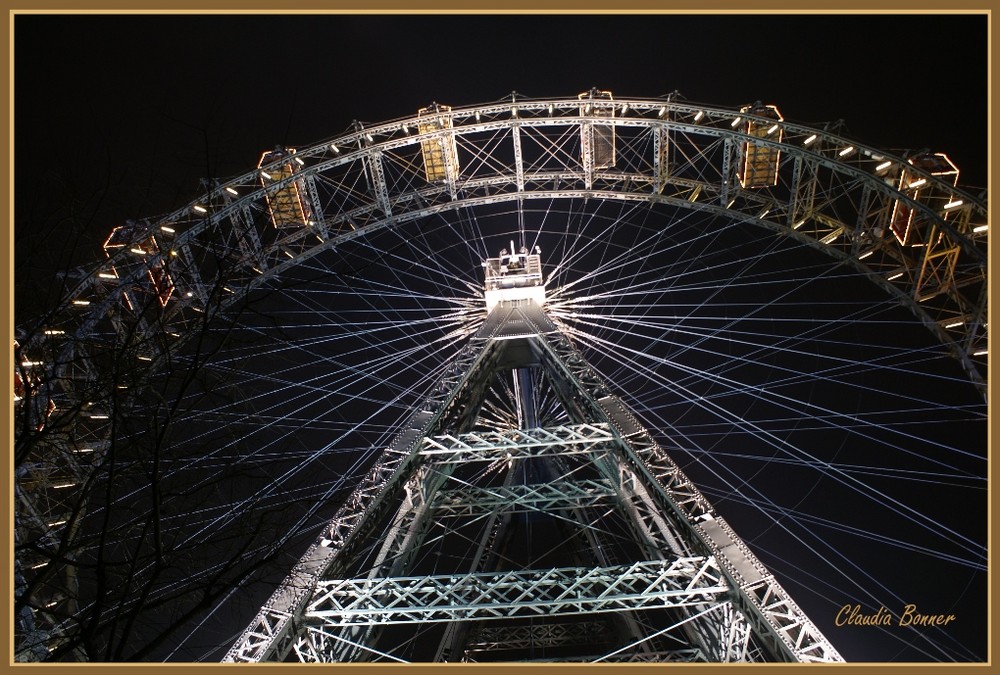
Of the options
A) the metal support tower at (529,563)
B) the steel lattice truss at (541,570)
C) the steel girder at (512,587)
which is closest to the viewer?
the steel lattice truss at (541,570)

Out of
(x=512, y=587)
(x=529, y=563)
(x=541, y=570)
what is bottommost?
(x=529, y=563)

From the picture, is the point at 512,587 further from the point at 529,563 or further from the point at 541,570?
the point at 529,563

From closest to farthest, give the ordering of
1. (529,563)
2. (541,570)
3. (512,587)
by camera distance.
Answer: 1. (512,587)
2. (541,570)
3. (529,563)

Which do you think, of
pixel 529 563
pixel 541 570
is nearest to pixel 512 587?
pixel 541 570

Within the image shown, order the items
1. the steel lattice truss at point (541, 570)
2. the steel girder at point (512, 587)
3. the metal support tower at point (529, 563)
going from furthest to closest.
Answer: the steel girder at point (512, 587) < the metal support tower at point (529, 563) < the steel lattice truss at point (541, 570)

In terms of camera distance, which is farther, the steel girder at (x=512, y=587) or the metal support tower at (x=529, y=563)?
the steel girder at (x=512, y=587)

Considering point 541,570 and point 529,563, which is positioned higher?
point 541,570

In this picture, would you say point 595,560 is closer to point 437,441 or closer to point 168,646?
point 437,441

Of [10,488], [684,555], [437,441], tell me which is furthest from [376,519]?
[10,488]
